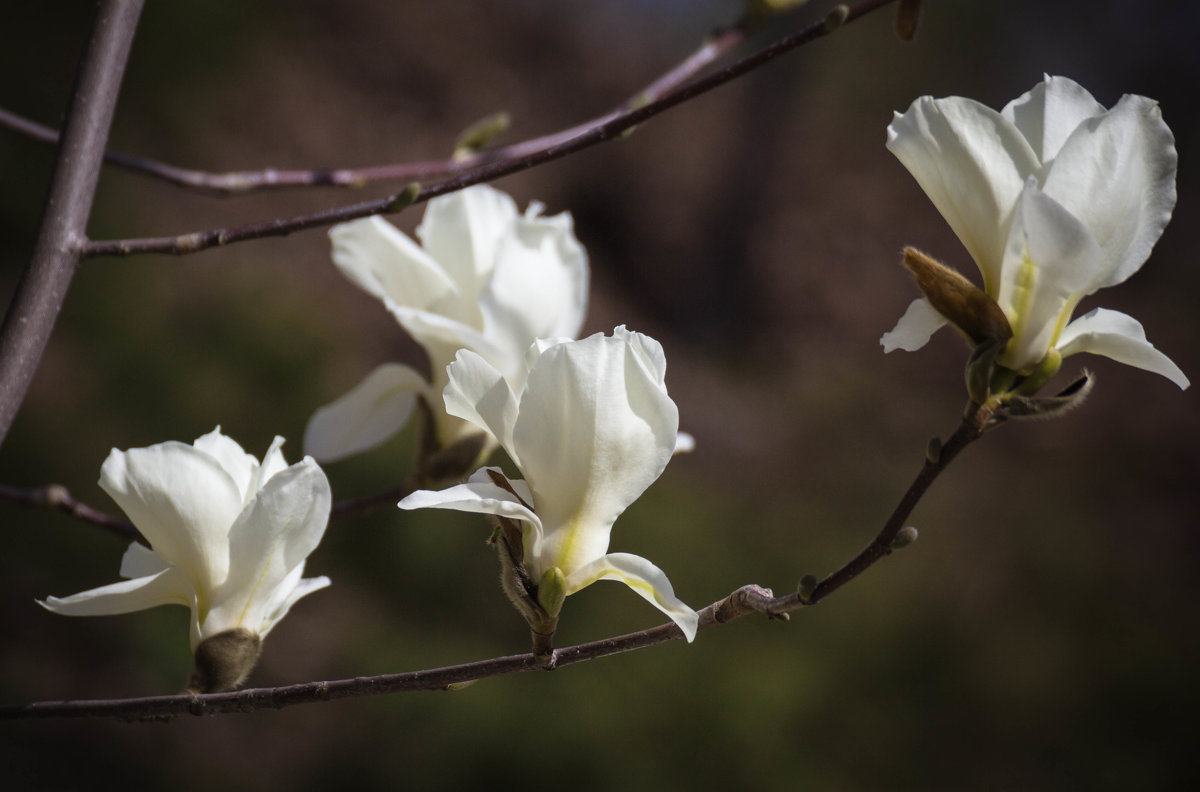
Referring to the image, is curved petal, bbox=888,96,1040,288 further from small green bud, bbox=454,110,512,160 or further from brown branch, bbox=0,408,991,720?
small green bud, bbox=454,110,512,160

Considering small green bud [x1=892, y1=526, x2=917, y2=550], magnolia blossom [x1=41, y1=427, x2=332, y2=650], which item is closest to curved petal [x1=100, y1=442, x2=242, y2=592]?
magnolia blossom [x1=41, y1=427, x2=332, y2=650]

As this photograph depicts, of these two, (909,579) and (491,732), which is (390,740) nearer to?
(491,732)

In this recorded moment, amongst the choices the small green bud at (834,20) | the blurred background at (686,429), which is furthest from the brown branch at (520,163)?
the blurred background at (686,429)

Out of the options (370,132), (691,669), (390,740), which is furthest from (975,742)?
(370,132)

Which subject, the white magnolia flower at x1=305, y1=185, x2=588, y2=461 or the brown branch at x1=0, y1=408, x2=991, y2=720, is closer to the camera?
the brown branch at x1=0, y1=408, x2=991, y2=720

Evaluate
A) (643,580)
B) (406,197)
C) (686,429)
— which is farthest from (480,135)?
(686,429)

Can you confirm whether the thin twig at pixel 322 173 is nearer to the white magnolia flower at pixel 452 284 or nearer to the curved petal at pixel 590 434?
the white magnolia flower at pixel 452 284

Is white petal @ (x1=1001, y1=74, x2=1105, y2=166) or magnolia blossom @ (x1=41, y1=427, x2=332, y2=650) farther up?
white petal @ (x1=1001, y1=74, x2=1105, y2=166)
